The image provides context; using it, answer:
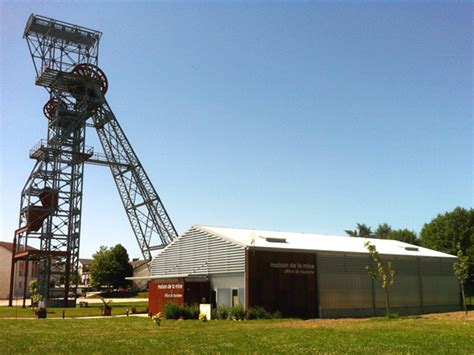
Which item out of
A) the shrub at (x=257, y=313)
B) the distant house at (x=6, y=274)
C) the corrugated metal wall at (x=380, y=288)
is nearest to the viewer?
the shrub at (x=257, y=313)

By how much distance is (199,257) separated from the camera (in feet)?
125

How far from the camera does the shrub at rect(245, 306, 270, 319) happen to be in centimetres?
3164

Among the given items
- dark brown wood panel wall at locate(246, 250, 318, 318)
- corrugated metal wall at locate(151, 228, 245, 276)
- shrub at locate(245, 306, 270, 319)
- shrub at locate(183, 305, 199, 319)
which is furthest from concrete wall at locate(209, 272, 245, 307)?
shrub at locate(183, 305, 199, 319)

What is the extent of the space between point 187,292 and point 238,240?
543cm

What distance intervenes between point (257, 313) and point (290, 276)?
405 cm

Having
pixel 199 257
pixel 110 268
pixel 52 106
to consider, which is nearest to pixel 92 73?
pixel 52 106

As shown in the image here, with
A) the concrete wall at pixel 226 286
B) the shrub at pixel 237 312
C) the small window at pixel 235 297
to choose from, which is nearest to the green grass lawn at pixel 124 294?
the concrete wall at pixel 226 286

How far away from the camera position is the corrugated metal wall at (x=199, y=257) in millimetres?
34406

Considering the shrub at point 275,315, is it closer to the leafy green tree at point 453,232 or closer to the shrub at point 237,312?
the shrub at point 237,312

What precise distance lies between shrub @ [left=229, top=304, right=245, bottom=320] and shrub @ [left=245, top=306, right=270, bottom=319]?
1.05ft

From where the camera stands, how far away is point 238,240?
34406 mm

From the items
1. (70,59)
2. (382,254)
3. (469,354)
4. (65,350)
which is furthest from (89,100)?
(469,354)

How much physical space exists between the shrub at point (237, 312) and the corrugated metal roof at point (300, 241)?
13.4ft

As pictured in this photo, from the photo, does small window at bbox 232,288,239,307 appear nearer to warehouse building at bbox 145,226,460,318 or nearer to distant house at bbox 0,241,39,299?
warehouse building at bbox 145,226,460,318
